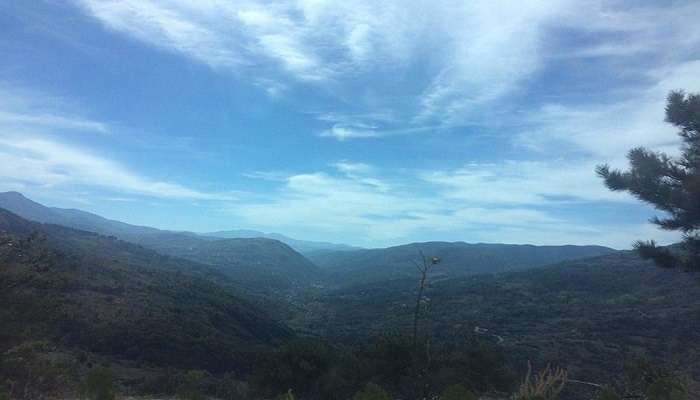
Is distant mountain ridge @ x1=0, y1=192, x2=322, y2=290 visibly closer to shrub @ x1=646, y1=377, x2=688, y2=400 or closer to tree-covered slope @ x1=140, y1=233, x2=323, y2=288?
tree-covered slope @ x1=140, y1=233, x2=323, y2=288

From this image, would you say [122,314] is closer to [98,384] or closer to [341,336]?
[341,336]

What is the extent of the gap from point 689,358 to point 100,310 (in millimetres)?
35371

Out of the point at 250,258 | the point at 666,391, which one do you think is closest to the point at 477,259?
the point at 250,258

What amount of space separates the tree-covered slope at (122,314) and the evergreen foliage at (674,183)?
15566 mm

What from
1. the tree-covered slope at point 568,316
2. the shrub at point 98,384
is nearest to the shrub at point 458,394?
the tree-covered slope at point 568,316

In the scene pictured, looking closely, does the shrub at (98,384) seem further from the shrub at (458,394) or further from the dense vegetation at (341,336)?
the shrub at (458,394)

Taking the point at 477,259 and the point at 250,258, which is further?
the point at 250,258

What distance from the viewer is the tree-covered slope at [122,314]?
37.8 feet

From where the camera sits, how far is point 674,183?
43.1 feet

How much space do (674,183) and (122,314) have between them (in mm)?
33810

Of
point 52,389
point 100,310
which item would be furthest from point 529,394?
point 100,310

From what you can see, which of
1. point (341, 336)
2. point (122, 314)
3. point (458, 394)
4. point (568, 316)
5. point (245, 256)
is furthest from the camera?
point (245, 256)

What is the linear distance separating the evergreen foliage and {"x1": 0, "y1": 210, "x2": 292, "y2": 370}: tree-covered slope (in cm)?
1557

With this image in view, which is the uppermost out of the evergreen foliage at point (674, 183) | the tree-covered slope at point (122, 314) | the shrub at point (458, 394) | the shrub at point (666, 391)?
the evergreen foliage at point (674, 183)
